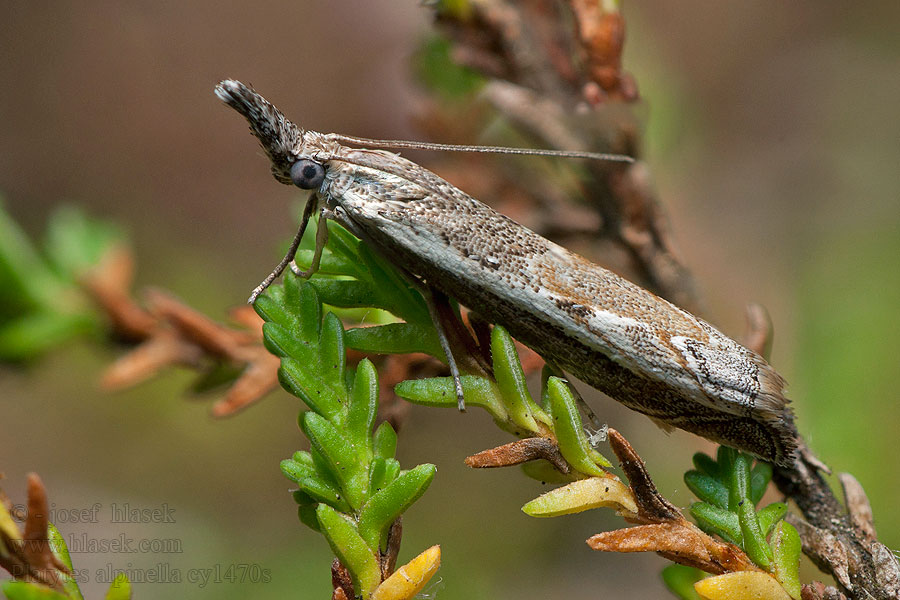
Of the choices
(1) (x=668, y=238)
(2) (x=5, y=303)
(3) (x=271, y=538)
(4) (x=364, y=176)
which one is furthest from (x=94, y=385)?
(1) (x=668, y=238)

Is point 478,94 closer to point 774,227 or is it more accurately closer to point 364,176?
point 364,176

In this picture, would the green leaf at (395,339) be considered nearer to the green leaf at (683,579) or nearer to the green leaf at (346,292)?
the green leaf at (346,292)

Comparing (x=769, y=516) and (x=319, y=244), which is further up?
(x=319, y=244)

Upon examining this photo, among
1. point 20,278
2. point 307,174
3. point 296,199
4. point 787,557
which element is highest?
point 296,199

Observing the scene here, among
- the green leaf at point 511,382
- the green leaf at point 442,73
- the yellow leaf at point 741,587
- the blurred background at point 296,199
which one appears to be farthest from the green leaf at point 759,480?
the green leaf at point 442,73

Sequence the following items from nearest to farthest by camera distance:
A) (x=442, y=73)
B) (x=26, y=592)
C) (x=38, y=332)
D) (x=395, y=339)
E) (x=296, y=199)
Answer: (x=26, y=592) → (x=395, y=339) → (x=38, y=332) → (x=442, y=73) → (x=296, y=199)

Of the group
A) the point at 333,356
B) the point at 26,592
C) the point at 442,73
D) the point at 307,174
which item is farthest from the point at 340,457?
the point at 442,73

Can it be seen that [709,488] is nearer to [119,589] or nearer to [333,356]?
[333,356]
